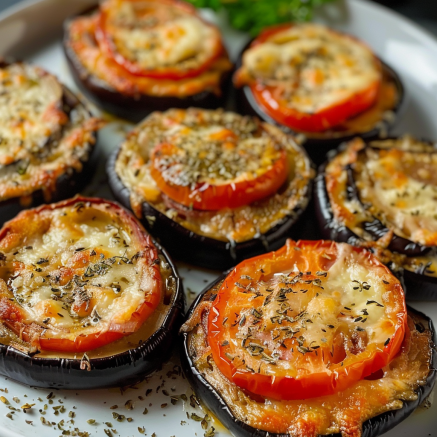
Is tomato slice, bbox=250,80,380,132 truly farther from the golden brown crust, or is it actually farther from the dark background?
the dark background

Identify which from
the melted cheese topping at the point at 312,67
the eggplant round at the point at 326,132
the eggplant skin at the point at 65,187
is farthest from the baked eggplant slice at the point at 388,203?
the eggplant skin at the point at 65,187

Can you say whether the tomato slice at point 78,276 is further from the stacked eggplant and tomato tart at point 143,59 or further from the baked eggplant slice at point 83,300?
the stacked eggplant and tomato tart at point 143,59

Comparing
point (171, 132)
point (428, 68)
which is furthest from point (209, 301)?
point (428, 68)

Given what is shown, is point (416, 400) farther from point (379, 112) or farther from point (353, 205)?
point (379, 112)

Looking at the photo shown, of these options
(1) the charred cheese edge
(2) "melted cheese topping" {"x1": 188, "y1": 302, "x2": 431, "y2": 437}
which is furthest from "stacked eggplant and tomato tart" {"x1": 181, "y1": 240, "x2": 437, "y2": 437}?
Result: (1) the charred cheese edge

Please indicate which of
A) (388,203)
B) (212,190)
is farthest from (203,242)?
(388,203)

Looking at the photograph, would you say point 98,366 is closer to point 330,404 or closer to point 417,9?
point 330,404
